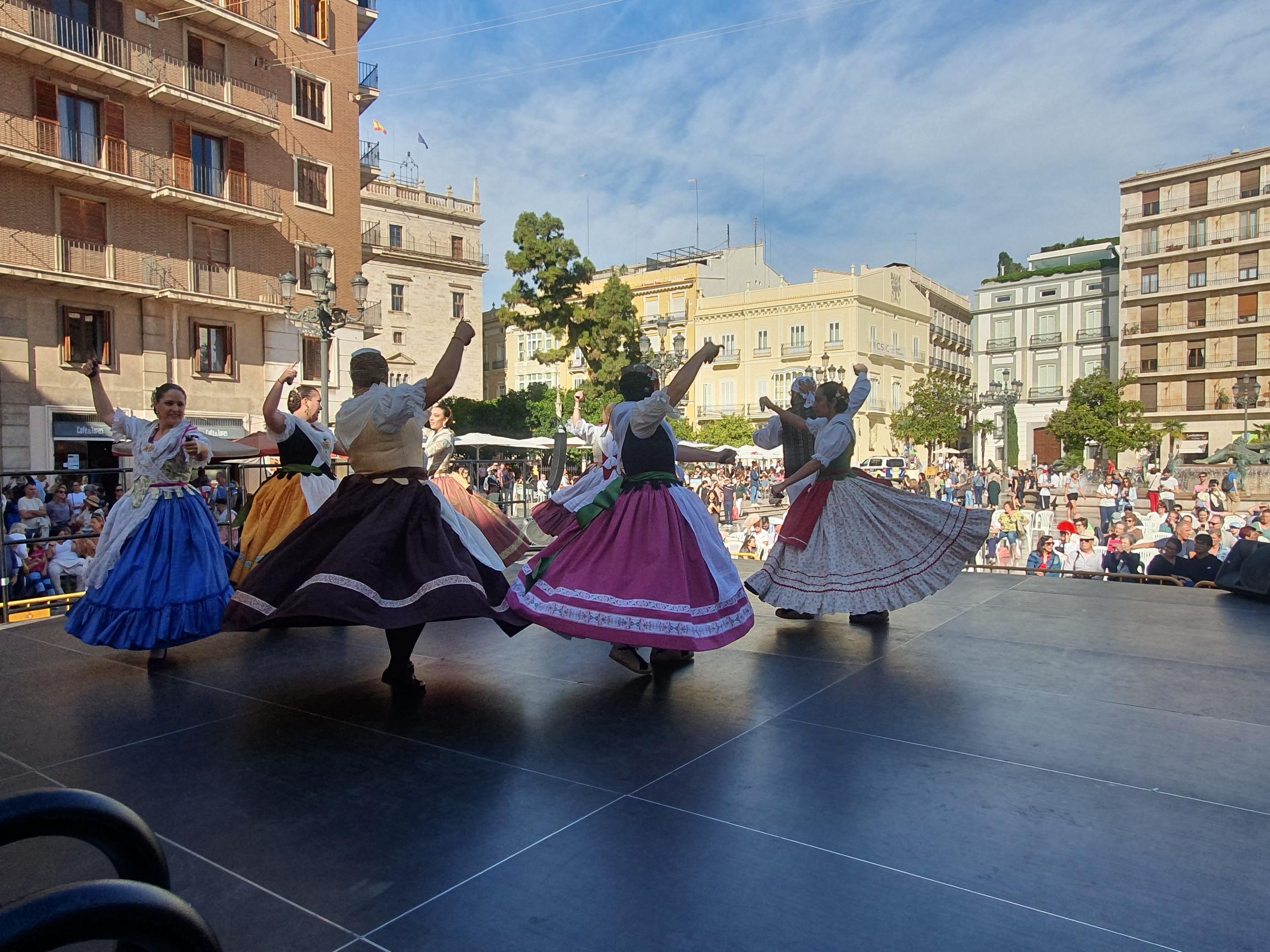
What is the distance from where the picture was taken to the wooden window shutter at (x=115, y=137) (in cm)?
2116

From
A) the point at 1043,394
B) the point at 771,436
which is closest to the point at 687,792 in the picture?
the point at 771,436

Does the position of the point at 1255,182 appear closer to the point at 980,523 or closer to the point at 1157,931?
the point at 980,523

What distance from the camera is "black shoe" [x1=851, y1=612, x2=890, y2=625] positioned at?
5.60 metres

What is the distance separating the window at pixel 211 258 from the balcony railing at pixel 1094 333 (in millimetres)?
49153

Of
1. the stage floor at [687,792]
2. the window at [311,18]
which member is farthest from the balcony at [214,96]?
the stage floor at [687,792]

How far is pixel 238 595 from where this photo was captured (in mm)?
3627

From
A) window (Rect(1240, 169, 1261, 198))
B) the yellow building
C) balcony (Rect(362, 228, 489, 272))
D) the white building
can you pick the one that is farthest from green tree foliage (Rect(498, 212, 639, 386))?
window (Rect(1240, 169, 1261, 198))

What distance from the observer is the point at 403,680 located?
4.11 m

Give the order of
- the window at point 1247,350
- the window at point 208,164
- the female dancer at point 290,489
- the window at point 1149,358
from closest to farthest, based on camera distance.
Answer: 1. the female dancer at point 290,489
2. the window at point 208,164
3. the window at point 1247,350
4. the window at point 1149,358

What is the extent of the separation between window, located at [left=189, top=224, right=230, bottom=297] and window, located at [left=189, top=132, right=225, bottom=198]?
0.98m

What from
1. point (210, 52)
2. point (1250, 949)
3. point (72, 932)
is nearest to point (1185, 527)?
point (1250, 949)

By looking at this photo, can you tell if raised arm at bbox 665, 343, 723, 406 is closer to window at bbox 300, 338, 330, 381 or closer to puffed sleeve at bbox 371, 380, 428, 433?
puffed sleeve at bbox 371, 380, 428, 433

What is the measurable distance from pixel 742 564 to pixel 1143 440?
39223 mm

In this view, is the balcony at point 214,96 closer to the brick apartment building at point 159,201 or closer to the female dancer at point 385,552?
the brick apartment building at point 159,201
